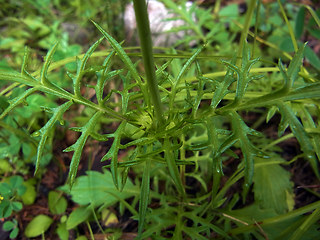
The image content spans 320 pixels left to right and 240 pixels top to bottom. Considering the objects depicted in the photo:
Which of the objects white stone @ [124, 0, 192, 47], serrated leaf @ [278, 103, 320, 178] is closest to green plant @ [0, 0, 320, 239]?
serrated leaf @ [278, 103, 320, 178]

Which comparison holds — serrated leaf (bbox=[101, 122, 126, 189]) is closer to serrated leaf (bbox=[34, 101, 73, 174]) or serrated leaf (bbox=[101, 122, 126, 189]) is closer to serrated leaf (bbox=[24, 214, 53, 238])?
serrated leaf (bbox=[34, 101, 73, 174])

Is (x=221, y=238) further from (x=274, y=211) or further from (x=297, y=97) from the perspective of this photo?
(x=297, y=97)

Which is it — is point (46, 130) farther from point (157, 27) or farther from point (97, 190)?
point (157, 27)

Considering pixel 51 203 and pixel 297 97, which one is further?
pixel 51 203

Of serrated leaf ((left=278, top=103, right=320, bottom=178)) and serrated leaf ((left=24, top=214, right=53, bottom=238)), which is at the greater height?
serrated leaf ((left=278, top=103, right=320, bottom=178))

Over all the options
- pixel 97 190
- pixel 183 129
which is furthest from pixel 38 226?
pixel 183 129

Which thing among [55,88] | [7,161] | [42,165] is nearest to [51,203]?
[42,165]

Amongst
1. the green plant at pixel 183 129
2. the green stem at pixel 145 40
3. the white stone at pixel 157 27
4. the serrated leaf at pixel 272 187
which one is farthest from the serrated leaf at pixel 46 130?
the white stone at pixel 157 27
